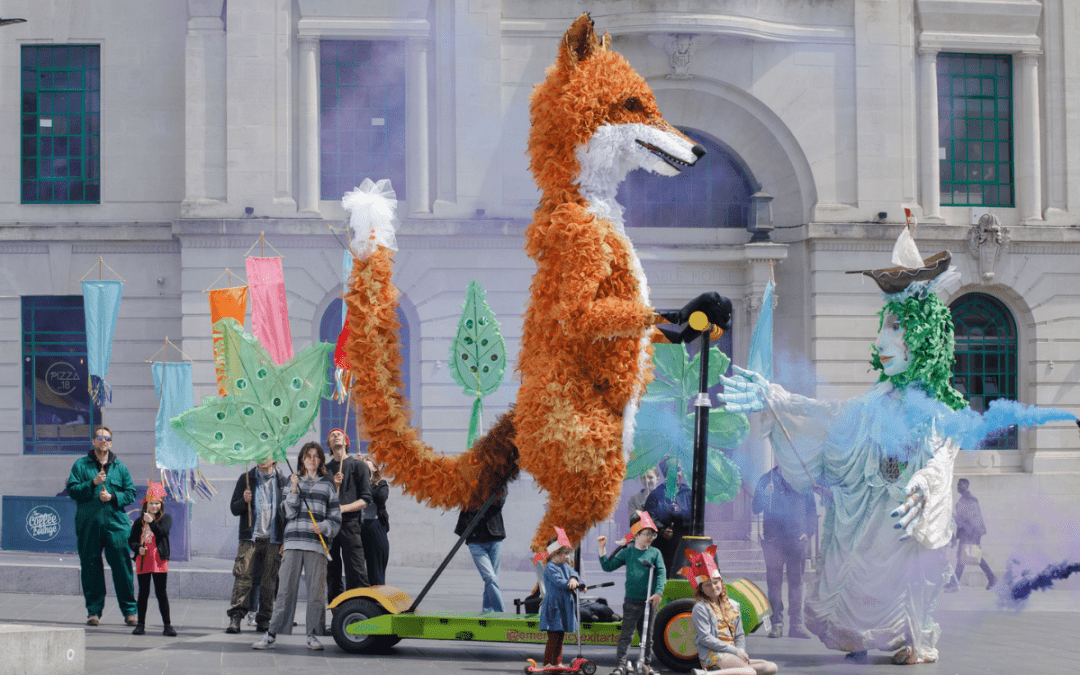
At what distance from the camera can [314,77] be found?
59.9ft

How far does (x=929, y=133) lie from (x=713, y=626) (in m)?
13.4

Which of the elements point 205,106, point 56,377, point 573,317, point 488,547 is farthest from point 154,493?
point 56,377

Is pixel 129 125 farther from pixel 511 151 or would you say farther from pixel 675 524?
pixel 675 524

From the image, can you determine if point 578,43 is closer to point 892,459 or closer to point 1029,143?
point 892,459

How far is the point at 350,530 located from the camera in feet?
35.0

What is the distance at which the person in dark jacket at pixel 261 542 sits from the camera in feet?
35.3

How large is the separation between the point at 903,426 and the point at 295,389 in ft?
16.2

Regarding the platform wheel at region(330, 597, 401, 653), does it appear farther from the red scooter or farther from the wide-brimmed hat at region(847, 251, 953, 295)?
the wide-brimmed hat at region(847, 251, 953, 295)

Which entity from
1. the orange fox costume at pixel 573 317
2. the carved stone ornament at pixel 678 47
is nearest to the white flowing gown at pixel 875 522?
the orange fox costume at pixel 573 317

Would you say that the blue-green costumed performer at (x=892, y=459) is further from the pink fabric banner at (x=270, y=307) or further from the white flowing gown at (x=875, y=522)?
the pink fabric banner at (x=270, y=307)

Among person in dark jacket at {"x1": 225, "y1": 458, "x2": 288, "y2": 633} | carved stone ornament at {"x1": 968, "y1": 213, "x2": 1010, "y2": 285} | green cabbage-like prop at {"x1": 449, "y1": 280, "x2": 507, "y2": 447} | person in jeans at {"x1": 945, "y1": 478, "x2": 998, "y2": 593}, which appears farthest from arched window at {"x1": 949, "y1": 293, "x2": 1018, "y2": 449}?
person in dark jacket at {"x1": 225, "y1": 458, "x2": 288, "y2": 633}

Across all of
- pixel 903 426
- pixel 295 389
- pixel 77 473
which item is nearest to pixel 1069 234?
pixel 903 426

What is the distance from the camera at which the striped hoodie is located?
9742 millimetres

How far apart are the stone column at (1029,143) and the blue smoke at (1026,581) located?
1100 centimetres
